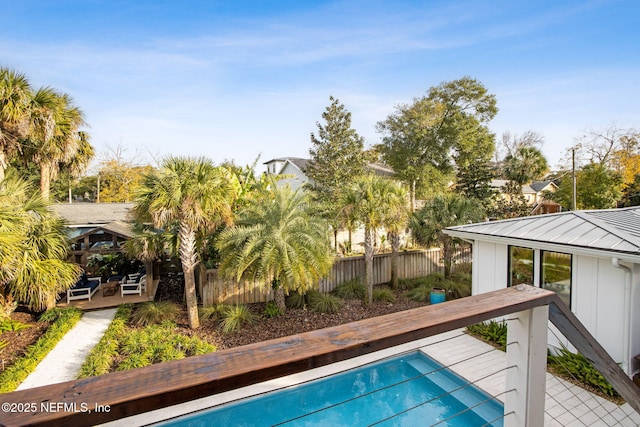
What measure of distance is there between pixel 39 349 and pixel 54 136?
24.5 ft

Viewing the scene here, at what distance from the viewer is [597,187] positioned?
2303 centimetres

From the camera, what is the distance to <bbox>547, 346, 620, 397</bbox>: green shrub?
6.41m

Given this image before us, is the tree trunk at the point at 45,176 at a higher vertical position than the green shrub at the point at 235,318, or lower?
higher

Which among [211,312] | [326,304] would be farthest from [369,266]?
[211,312]

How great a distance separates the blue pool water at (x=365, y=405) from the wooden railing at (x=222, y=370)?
5.10 m

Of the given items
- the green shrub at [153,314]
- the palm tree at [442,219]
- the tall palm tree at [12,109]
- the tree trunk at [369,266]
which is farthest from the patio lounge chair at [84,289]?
the palm tree at [442,219]

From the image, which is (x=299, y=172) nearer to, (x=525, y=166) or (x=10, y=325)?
(x=525, y=166)

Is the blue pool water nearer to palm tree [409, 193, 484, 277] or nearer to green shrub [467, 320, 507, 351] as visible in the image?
green shrub [467, 320, 507, 351]

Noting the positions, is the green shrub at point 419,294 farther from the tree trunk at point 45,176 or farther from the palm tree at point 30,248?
the tree trunk at point 45,176

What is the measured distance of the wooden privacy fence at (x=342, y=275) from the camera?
11281 millimetres

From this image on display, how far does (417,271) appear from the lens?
1526 centimetres

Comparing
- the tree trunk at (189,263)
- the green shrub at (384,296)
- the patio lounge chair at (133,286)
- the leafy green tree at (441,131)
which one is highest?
the leafy green tree at (441,131)

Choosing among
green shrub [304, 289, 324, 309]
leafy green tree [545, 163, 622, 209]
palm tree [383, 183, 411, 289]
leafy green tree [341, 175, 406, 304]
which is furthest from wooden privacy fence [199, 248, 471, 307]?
leafy green tree [545, 163, 622, 209]

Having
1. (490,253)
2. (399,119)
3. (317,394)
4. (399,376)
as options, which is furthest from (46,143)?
(399,119)
